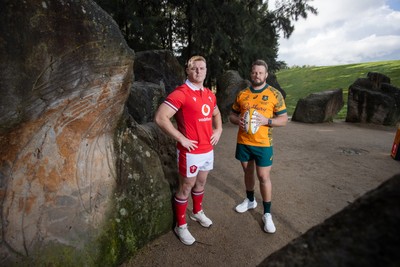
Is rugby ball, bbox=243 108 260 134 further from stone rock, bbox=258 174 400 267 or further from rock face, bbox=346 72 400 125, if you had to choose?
rock face, bbox=346 72 400 125

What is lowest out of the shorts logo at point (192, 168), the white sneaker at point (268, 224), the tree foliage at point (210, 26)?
the white sneaker at point (268, 224)

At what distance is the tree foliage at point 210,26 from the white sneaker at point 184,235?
8.45m

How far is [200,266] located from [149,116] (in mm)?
3497

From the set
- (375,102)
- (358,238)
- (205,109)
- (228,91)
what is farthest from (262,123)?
(375,102)

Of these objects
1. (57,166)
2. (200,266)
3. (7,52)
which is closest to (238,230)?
(200,266)

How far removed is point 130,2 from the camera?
949cm

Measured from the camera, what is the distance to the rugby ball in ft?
9.66

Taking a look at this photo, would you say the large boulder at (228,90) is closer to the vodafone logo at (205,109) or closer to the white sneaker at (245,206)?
the white sneaker at (245,206)

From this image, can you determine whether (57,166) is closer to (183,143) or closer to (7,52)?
(7,52)

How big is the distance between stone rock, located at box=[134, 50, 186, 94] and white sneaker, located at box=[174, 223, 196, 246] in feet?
18.8

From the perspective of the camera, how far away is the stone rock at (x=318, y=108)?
395 inches

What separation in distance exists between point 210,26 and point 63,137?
899 centimetres

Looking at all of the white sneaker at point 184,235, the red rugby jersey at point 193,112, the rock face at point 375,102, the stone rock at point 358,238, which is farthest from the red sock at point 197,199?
the rock face at point 375,102

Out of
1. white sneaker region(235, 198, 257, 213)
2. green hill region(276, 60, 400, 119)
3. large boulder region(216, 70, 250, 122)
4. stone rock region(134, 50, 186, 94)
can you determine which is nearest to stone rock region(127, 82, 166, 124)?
stone rock region(134, 50, 186, 94)
